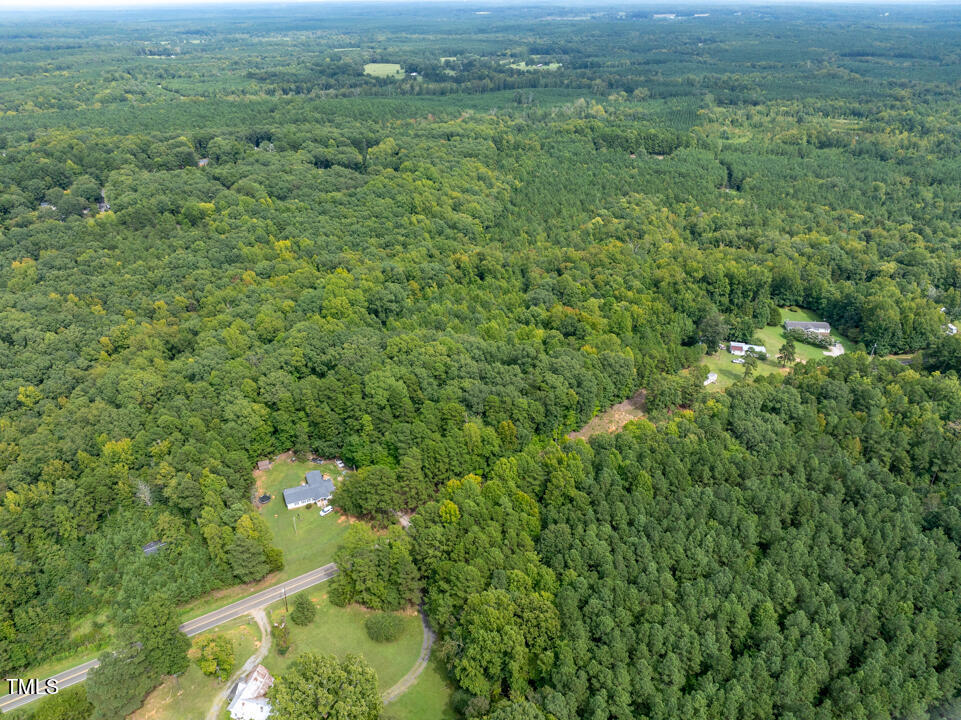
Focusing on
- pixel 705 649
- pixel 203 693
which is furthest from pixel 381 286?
pixel 705 649

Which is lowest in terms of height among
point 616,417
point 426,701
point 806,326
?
point 426,701

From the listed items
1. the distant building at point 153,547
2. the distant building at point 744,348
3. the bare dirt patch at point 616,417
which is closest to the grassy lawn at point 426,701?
the distant building at point 153,547

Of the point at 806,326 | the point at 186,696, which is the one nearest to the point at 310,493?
the point at 186,696

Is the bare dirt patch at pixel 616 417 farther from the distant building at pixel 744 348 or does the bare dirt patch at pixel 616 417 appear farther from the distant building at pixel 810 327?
the distant building at pixel 810 327

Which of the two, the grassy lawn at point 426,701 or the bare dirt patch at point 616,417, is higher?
the bare dirt patch at point 616,417

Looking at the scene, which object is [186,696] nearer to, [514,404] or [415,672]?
[415,672]

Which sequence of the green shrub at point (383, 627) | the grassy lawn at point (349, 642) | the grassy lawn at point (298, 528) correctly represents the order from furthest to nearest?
the grassy lawn at point (298, 528), the green shrub at point (383, 627), the grassy lawn at point (349, 642)

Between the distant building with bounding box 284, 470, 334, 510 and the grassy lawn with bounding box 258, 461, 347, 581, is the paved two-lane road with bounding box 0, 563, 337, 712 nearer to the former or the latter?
the grassy lawn with bounding box 258, 461, 347, 581
